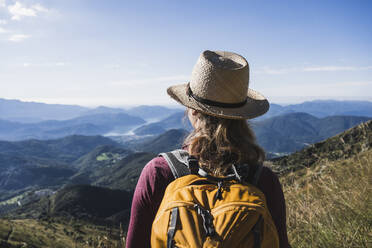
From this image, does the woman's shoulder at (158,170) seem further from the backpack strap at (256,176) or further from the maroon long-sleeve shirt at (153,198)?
the backpack strap at (256,176)

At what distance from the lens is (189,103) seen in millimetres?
1734

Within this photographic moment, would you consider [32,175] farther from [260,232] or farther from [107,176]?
[260,232]

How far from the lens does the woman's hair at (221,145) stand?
1.56m

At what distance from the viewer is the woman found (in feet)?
5.11

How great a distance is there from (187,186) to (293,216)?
2854 millimetres

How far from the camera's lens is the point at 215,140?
1.59m

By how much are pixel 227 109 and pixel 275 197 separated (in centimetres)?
65

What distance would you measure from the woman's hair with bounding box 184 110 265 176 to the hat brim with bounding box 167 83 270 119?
0.05 m

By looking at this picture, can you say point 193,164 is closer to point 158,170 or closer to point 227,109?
point 158,170

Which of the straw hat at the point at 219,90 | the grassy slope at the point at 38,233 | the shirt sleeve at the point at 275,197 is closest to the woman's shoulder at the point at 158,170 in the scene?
the straw hat at the point at 219,90

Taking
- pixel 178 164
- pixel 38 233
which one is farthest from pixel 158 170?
pixel 38 233

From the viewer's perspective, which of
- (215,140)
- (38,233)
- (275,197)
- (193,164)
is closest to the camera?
(193,164)

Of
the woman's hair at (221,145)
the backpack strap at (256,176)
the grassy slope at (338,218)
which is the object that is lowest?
the grassy slope at (338,218)

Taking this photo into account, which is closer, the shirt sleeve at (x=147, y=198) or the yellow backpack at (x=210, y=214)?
the yellow backpack at (x=210, y=214)
